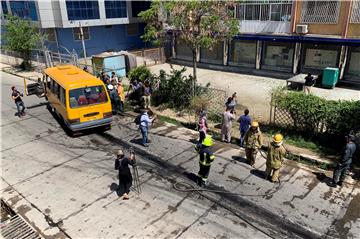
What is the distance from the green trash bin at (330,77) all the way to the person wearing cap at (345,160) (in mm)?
12742

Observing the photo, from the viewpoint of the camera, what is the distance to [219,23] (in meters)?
15.2

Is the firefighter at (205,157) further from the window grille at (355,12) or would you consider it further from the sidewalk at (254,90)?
the window grille at (355,12)

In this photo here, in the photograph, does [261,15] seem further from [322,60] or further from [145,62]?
[145,62]

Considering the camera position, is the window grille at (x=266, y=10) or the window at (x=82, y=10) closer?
the window grille at (x=266, y=10)

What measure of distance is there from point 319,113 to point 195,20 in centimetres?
703

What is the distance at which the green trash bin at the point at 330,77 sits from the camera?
2058 centimetres

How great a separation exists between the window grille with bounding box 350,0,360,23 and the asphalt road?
1542cm

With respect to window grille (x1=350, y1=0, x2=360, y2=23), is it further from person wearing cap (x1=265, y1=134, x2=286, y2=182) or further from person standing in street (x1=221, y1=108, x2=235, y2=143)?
person wearing cap (x1=265, y1=134, x2=286, y2=182)

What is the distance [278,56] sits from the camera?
24.5 metres

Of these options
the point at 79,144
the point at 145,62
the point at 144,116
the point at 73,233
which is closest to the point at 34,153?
the point at 79,144

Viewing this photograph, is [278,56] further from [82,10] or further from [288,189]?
[82,10]

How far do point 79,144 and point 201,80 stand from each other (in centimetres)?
1307

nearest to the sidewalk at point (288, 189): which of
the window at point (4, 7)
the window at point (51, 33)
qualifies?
the window at point (51, 33)

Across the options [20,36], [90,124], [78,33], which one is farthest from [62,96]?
[78,33]
